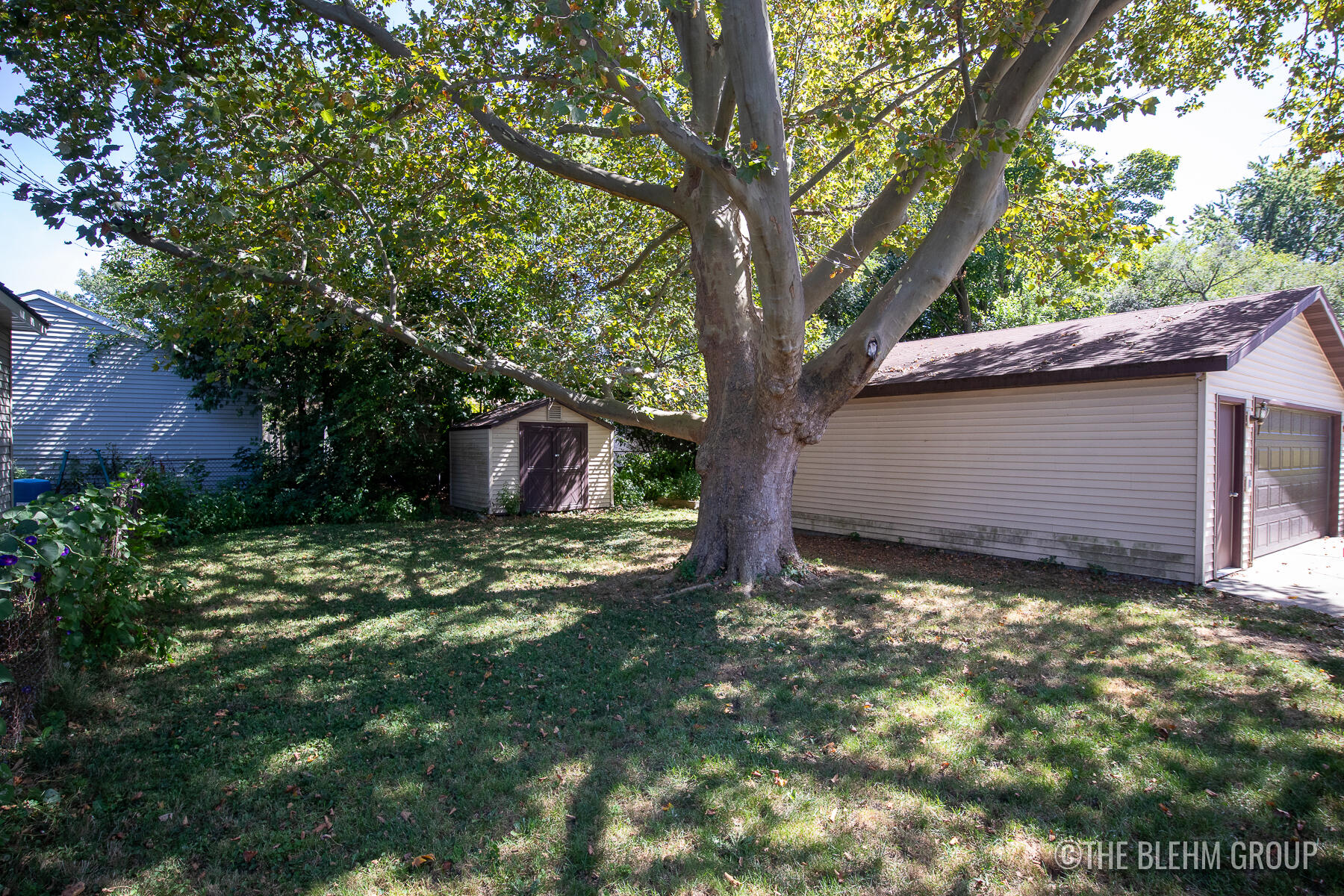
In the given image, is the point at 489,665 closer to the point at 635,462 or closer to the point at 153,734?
the point at 153,734

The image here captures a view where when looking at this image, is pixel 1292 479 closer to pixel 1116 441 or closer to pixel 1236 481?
pixel 1236 481

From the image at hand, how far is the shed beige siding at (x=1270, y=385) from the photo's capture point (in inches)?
309

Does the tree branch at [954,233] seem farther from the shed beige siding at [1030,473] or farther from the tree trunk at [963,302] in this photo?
the tree trunk at [963,302]

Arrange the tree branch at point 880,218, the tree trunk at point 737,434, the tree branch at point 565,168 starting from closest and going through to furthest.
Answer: the tree branch at point 565,168, the tree branch at point 880,218, the tree trunk at point 737,434

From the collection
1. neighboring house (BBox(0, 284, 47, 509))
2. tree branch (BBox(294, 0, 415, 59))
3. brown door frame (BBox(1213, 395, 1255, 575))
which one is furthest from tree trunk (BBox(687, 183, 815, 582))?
neighboring house (BBox(0, 284, 47, 509))

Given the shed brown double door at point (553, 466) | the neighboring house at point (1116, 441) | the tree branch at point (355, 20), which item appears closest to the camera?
the tree branch at point (355, 20)

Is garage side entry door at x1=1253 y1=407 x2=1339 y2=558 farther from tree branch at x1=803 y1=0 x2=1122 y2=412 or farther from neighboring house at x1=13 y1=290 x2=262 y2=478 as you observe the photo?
neighboring house at x1=13 y1=290 x2=262 y2=478

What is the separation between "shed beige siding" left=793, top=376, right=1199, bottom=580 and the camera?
8.05m

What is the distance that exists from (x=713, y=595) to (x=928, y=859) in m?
4.09

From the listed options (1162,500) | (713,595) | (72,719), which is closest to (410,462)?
(713,595)

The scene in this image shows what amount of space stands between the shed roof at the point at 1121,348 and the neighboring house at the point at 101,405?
1436cm

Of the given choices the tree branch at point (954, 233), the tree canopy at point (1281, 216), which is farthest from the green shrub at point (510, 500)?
the tree canopy at point (1281, 216)

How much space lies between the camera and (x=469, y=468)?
1509 centimetres

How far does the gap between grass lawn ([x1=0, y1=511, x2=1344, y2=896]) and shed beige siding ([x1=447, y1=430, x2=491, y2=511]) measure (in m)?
7.51
